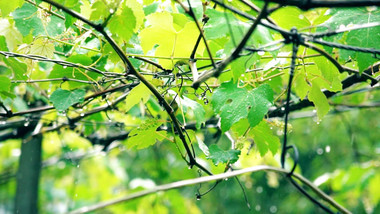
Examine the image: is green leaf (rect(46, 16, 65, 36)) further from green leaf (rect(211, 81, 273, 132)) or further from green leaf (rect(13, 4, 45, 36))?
green leaf (rect(211, 81, 273, 132))

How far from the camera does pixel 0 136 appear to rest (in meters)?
2.24

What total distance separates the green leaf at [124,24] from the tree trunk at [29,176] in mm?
1411

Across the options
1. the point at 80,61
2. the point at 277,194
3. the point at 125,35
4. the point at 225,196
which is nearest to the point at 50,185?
the point at 225,196

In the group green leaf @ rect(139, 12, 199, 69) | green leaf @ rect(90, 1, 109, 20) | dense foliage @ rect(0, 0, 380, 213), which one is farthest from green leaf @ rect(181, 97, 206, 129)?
green leaf @ rect(90, 1, 109, 20)

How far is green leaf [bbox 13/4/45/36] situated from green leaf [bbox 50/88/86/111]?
229 millimetres

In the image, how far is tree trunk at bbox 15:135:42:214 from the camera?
218 cm

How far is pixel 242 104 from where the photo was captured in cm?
118

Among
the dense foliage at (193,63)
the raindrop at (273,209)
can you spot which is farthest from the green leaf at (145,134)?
the raindrop at (273,209)

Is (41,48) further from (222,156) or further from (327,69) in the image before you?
(327,69)

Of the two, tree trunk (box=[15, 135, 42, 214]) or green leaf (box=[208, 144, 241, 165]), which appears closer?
green leaf (box=[208, 144, 241, 165])

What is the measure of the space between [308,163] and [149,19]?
5.83 meters

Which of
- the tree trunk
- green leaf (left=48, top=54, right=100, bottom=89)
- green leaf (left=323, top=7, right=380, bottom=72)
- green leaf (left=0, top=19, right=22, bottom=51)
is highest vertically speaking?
green leaf (left=0, top=19, right=22, bottom=51)

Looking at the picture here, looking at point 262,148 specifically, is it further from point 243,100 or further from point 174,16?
point 174,16

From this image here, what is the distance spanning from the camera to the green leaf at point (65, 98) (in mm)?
1336
